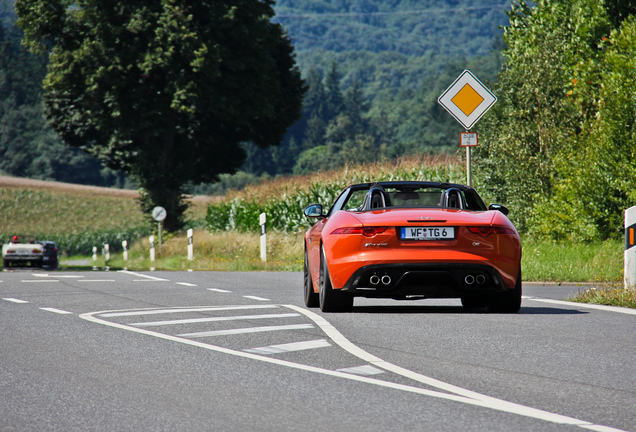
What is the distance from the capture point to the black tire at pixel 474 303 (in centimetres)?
1123

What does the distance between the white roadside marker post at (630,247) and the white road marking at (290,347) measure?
5165 millimetres

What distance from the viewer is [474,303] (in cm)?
1155

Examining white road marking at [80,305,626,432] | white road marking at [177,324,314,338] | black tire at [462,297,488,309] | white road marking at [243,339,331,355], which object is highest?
black tire at [462,297,488,309]

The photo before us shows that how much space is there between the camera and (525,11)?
2958 centimetres

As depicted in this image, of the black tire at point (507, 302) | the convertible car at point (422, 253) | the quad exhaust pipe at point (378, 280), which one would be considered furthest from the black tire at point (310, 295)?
the black tire at point (507, 302)

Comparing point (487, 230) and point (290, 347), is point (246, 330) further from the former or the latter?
point (487, 230)

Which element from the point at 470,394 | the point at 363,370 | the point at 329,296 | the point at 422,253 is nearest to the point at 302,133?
the point at 329,296

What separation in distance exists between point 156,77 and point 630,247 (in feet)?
111

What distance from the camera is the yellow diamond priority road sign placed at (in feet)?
57.2

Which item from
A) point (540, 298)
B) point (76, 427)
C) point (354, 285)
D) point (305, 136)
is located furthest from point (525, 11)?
point (305, 136)

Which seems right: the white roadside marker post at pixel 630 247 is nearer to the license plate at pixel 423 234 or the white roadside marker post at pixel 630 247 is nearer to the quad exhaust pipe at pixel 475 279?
the quad exhaust pipe at pixel 475 279

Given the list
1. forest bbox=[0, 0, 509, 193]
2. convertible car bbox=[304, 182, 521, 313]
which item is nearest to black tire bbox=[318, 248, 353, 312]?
convertible car bbox=[304, 182, 521, 313]

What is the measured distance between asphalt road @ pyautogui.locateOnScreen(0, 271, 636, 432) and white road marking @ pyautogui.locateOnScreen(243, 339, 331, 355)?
2cm

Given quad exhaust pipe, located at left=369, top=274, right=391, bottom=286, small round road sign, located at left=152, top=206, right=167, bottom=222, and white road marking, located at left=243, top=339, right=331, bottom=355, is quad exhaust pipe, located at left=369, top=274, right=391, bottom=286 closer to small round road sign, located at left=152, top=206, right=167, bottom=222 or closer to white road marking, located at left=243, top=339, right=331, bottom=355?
white road marking, located at left=243, top=339, right=331, bottom=355
